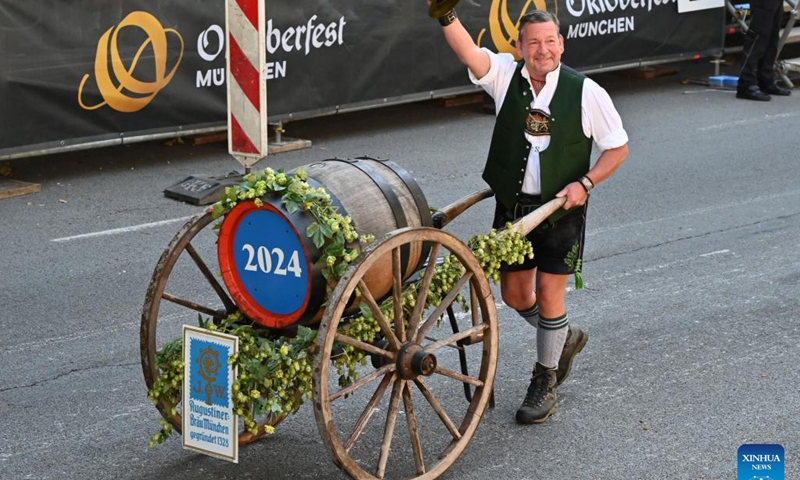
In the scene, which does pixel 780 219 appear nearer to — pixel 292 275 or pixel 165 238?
pixel 165 238

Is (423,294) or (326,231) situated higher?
(326,231)

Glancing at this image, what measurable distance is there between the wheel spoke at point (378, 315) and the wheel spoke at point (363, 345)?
0.13 feet

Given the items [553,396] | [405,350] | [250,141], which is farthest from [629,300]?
[250,141]

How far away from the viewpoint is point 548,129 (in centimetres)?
525

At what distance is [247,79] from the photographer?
9266 mm

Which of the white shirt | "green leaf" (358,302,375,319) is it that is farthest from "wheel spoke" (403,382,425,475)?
the white shirt

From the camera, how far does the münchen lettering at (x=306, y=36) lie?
35.8 feet

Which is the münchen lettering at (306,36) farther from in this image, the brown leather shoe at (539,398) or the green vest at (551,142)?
the brown leather shoe at (539,398)

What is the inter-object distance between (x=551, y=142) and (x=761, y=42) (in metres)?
9.33

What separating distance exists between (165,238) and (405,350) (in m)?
4.01

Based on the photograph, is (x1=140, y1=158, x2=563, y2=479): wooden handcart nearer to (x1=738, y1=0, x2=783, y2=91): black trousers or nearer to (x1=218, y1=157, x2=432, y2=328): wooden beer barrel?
(x1=218, y1=157, x2=432, y2=328): wooden beer barrel

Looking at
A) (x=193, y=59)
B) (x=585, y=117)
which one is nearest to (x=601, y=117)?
(x=585, y=117)

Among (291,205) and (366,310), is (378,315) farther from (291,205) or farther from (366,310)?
(291,205)

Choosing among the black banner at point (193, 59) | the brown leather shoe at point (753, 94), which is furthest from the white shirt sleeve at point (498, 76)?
the brown leather shoe at point (753, 94)
